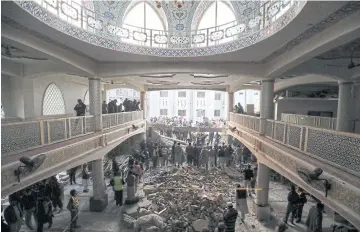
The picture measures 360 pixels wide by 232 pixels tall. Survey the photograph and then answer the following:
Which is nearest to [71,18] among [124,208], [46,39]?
[46,39]

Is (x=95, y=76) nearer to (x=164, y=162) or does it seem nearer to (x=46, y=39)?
(x=46, y=39)

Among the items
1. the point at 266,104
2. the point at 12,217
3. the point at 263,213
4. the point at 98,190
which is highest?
the point at 266,104

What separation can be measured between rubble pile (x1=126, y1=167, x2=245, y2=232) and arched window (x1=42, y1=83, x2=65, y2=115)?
7.08 m

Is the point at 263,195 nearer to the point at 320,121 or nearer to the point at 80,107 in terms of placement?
the point at 320,121

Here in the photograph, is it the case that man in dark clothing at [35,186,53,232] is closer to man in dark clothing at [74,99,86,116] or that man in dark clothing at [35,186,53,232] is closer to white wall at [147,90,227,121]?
man in dark clothing at [74,99,86,116]

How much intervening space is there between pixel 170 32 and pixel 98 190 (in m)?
7.20

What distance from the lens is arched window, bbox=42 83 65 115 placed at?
517 inches

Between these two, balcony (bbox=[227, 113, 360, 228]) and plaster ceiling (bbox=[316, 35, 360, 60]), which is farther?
plaster ceiling (bbox=[316, 35, 360, 60])

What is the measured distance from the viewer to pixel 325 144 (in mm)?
4672

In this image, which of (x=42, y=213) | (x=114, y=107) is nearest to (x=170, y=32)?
(x=114, y=107)

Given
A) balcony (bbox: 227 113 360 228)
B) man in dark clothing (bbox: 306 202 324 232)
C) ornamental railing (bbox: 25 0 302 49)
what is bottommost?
man in dark clothing (bbox: 306 202 324 232)

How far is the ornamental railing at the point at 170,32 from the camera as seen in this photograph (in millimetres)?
6156

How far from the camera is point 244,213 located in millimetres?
8664

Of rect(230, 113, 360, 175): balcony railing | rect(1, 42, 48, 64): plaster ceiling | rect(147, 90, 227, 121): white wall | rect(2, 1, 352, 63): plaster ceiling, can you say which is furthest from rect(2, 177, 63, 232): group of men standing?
rect(147, 90, 227, 121): white wall
